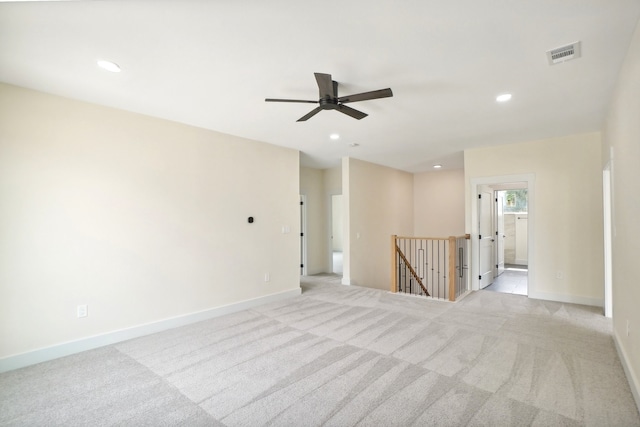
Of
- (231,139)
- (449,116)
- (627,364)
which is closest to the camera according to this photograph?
(627,364)

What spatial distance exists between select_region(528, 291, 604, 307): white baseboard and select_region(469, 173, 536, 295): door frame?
0.27 ft

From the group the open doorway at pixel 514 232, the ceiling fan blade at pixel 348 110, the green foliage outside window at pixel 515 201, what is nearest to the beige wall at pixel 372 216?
the open doorway at pixel 514 232

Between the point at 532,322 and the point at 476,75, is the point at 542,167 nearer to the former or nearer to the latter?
the point at 532,322

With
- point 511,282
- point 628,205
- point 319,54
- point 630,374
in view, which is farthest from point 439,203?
point 319,54

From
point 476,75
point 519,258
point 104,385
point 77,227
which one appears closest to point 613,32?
point 476,75

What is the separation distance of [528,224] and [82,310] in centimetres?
661

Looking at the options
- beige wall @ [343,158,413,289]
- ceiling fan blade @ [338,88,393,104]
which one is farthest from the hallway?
ceiling fan blade @ [338,88,393,104]

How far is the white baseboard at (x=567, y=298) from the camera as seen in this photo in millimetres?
4590

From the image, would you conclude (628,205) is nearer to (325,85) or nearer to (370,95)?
(370,95)

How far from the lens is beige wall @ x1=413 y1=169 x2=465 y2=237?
25.7 feet

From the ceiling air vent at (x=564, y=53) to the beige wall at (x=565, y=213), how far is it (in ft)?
10.3

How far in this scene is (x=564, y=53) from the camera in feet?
7.59

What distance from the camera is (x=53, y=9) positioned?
1816 millimetres

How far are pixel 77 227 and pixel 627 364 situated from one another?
212 inches
